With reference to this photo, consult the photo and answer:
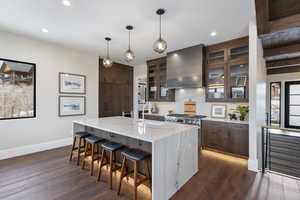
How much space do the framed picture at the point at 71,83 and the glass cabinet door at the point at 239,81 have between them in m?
4.29

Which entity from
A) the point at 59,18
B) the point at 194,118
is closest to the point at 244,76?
the point at 194,118

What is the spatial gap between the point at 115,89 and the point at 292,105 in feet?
25.5

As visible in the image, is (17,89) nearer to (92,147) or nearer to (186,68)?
(92,147)

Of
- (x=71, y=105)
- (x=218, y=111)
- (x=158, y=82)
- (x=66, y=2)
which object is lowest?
(x=218, y=111)

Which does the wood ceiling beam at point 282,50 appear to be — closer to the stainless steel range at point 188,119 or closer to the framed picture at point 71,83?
the stainless steel range at point 188,119

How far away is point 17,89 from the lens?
3301 mm

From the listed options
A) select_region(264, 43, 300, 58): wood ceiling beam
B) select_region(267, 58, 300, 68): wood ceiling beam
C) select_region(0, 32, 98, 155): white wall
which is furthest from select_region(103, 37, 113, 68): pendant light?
select_region(267, 58, 300, 68): wood ceiling beam

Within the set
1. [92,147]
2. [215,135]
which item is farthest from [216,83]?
[92,147]

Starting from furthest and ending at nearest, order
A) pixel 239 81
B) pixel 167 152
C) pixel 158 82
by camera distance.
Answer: pixel 158 82 → pixel 239 81 → pixel 167 152

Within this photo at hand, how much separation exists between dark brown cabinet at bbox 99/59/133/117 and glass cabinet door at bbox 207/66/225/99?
3.39m

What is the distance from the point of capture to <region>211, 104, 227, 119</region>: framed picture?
3.78 metres

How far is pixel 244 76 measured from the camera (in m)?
3.33

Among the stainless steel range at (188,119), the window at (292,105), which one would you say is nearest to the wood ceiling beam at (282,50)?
the stainless steel range at (188,119)

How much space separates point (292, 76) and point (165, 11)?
6.78m
